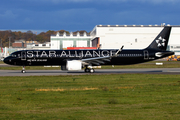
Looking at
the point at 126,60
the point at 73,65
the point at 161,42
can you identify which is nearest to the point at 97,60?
the point at 73,65

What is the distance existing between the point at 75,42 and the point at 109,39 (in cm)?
3215

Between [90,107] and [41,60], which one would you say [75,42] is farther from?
[90,107]

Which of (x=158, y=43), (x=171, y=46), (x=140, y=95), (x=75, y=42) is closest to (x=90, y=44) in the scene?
(x=75, y=42)

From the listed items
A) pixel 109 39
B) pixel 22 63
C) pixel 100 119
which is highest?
pixel 109 39

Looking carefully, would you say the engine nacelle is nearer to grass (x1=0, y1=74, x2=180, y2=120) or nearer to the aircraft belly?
the aircraft belly

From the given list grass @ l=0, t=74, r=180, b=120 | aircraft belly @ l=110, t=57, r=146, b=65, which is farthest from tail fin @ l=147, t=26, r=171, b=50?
grass @ l=0, t=74, r=180, b=120

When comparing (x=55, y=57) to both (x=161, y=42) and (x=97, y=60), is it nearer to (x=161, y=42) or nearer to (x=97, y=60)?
(x=97, y=60)

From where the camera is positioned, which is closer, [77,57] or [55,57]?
[55,57]

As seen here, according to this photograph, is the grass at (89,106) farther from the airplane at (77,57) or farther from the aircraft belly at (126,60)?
the aircraft belly at (126,60)

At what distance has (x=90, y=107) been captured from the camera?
13.2 metres

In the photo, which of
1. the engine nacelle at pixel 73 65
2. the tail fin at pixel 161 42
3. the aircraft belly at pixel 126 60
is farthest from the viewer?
the tail fin at pixel 161 42

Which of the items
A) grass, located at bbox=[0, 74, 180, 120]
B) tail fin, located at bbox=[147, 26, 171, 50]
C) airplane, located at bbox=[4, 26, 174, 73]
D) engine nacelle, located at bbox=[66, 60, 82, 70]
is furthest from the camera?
tail fin, located at bbox=[147, 26, 171, 50]

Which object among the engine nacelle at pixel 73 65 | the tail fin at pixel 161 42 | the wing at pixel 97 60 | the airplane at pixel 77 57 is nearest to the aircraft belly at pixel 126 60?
the airplane at pixel 77 57

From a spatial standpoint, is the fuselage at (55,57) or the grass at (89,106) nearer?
the grass at (89,106)
